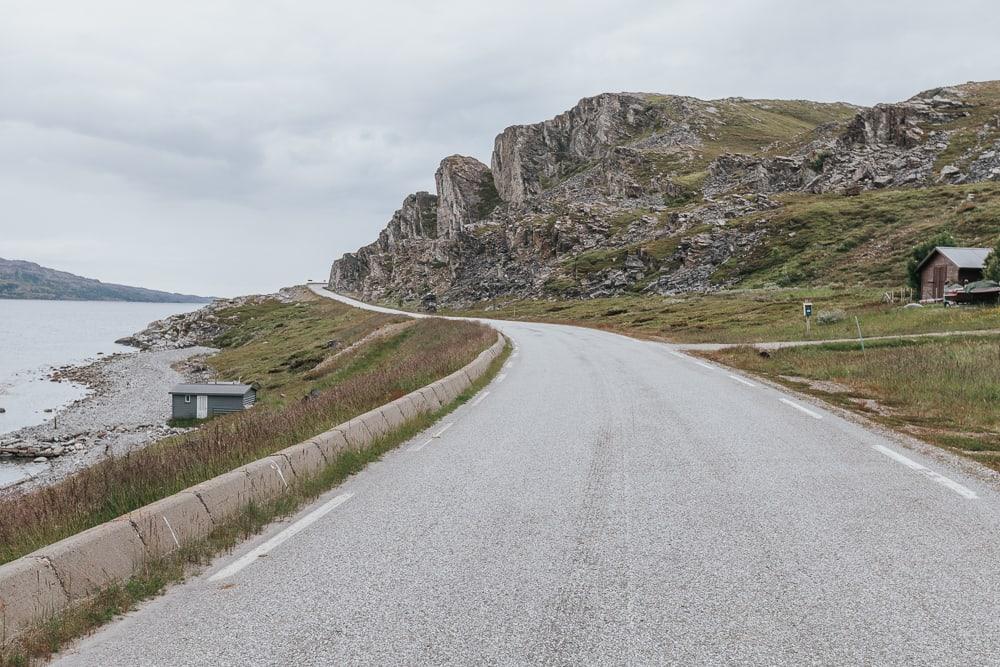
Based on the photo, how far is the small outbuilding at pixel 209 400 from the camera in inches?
1384

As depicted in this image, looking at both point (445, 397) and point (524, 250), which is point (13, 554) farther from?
point (524, 250)

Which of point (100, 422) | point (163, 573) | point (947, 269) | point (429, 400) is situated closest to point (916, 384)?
point (429, 400)

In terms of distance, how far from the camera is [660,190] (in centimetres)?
14200

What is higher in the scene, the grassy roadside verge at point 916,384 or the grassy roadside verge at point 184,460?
the grassy roadside verge at point 916,384

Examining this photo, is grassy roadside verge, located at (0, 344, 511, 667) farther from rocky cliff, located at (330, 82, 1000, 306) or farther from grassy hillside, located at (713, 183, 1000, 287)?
rocky cliff, located at (330, 82, 1000, 306)

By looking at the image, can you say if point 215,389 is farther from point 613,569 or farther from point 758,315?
point 758,315

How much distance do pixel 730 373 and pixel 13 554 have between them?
17.7 metres

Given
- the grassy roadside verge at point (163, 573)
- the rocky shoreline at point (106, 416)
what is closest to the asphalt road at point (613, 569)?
the grassy roadside verge at point (163, 573)

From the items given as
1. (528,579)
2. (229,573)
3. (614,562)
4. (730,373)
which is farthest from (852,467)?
(730,373)

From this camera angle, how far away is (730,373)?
19.3 meters

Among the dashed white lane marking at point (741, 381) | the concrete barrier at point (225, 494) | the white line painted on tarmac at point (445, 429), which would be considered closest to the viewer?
the concrete barrier at point (225, 494)

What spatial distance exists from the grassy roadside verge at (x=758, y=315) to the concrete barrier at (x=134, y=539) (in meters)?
28.4

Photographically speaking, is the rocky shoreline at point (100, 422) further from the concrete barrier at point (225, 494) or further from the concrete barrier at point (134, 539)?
the concrete barrier at point (225, 494)

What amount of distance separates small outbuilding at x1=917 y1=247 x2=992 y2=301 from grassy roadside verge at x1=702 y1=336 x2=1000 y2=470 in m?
27.6
